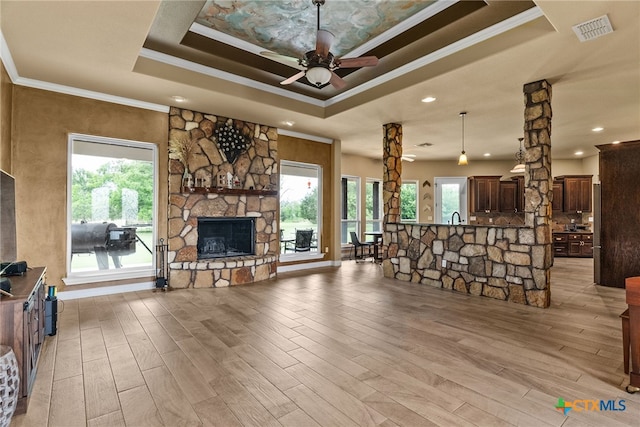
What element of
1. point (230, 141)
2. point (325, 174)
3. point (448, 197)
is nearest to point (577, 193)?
point (448, 197)

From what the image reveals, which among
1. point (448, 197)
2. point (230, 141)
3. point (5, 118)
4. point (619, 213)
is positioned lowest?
point (619, 213)

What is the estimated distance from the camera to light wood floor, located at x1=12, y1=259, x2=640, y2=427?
2002 mm

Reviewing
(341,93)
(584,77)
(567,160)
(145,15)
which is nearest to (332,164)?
(341,93)

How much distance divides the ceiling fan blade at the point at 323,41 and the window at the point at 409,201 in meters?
7.89

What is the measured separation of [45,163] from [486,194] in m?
10.5

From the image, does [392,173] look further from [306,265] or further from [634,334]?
[634,334]

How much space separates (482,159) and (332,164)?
564 cm

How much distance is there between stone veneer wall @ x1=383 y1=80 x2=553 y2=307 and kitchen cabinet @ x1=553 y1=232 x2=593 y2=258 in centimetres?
546

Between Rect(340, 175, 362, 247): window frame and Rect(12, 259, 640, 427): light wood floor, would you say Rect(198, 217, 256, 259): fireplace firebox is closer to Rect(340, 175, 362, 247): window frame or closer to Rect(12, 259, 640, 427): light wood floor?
→ Rect(12, 259, 640, 427): light wood floor

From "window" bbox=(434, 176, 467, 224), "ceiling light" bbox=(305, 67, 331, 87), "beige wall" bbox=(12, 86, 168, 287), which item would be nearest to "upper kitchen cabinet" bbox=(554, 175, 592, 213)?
"window" bbox=(434, 176, 467, 224)

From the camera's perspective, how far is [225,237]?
5996 mm

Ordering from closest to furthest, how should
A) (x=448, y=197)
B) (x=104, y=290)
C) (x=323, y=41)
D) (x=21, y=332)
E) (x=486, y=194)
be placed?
(x=21, y=332)
(x=323, y=41)
(x=104, y=290)
(x=486, y=194)
(x=448, y=197)

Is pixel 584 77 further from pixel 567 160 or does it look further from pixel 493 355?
pixel 567 160

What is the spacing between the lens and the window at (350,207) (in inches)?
360
